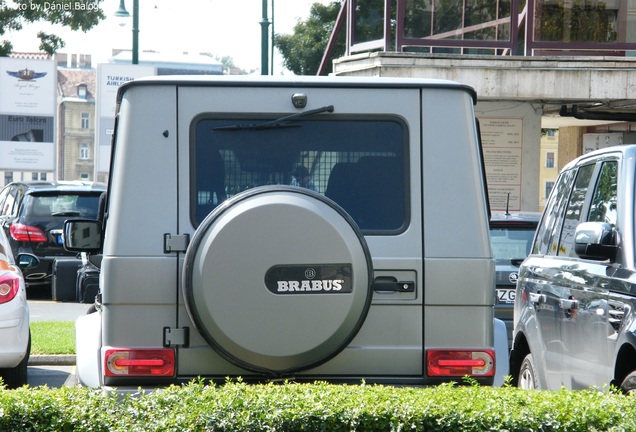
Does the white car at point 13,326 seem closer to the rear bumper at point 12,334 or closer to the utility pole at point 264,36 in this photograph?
the rear bumper at point 12,334

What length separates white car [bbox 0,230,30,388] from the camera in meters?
9.00

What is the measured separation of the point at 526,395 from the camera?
483 cm

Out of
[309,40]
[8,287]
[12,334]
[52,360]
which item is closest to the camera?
[12,334]

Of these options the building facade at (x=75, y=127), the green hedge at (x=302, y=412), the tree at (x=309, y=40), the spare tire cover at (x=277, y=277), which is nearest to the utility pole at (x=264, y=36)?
the tree at (x=309, y=40)

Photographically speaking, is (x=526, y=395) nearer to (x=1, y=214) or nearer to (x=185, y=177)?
(x=185, y=177)

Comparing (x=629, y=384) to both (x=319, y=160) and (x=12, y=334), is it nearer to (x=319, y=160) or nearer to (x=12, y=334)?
(x=319, y=160)

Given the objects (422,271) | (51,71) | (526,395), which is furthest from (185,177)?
(51,71)

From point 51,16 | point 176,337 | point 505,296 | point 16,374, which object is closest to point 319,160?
point 176,337

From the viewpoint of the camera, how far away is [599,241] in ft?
19.9

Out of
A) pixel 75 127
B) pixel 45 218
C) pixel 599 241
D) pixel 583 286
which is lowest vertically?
pixel 45 218

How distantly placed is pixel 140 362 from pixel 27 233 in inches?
549

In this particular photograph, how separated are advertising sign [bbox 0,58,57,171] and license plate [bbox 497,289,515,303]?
19959 mm

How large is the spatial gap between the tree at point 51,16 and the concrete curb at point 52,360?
2367 centimetres

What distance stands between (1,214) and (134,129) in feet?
53.0
